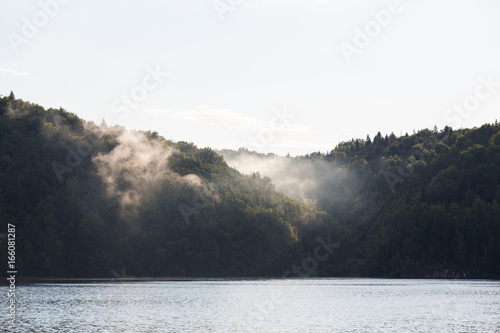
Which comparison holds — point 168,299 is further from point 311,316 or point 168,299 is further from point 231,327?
point 231,327

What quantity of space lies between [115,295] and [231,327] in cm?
6966

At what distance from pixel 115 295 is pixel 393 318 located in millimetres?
74606

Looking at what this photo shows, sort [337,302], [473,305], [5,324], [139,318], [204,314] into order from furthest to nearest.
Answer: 1. [337,302]
2. [473,305]
3. [204,314]
4. [139,318]
5. [5,324]

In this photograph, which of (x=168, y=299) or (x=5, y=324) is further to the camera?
(x=168, y=299)

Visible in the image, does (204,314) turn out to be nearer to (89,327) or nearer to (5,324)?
(89,327)

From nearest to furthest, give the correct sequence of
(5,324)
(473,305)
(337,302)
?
(5,324), (473,305), (337,302)

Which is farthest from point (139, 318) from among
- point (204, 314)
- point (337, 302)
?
point (337, 302)

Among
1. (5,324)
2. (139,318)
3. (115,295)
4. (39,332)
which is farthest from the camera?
(115,295)

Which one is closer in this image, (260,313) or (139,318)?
(139,318)

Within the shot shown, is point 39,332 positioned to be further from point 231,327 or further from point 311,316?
point 311,316

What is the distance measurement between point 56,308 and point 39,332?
36065mm

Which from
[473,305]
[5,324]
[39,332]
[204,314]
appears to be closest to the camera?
[39,332]

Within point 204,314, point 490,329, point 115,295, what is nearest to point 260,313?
point 204,314

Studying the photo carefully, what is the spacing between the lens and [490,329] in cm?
8456
